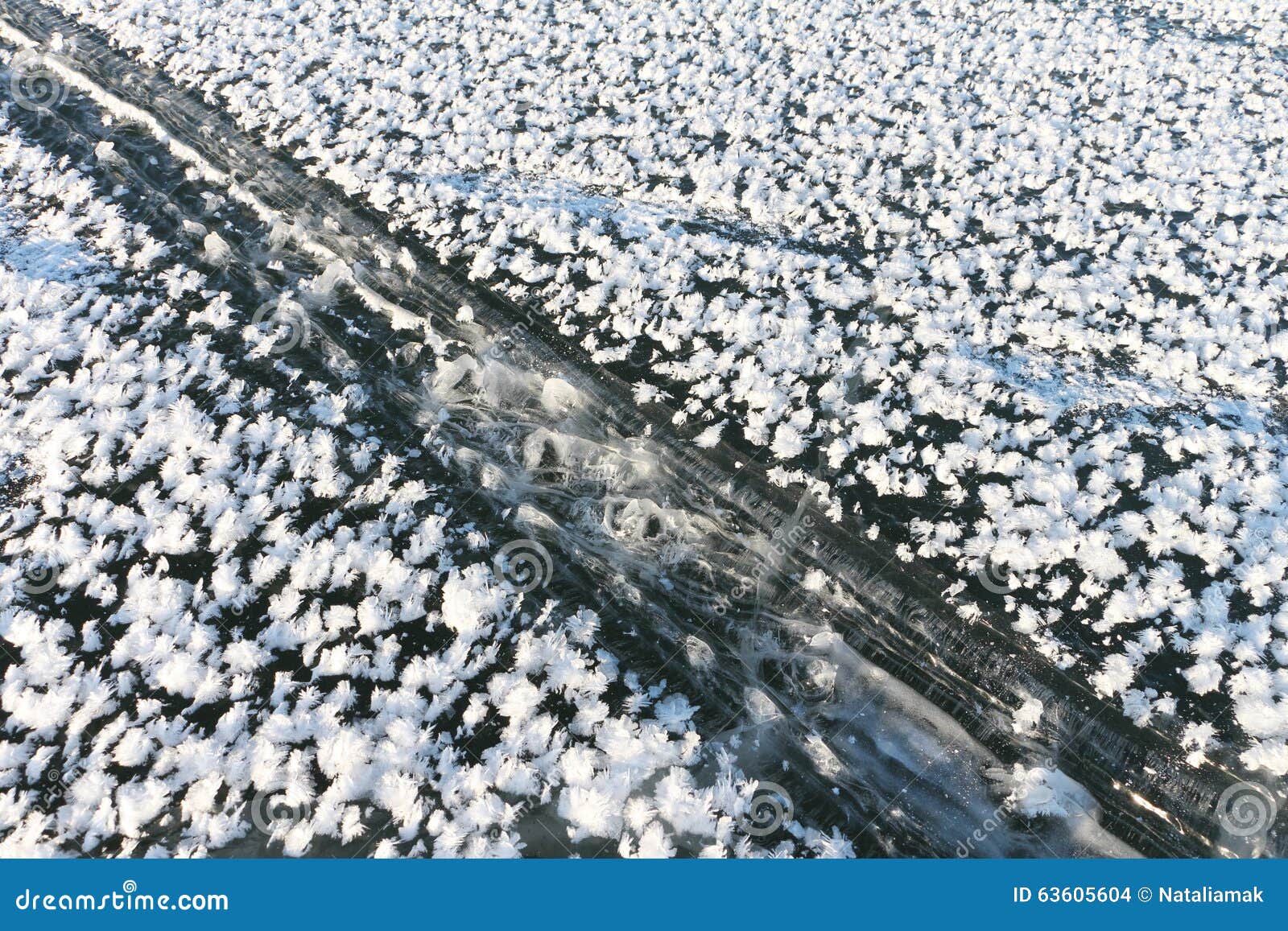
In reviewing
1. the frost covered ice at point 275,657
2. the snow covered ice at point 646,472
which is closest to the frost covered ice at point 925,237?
the snow covered ice at point 646,472

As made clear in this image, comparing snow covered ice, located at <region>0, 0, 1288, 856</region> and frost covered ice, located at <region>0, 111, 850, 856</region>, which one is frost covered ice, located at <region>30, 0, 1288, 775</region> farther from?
frost covered ice, located at <region>0, 111, 850, 856</region>

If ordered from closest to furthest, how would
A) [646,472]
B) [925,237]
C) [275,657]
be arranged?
[275,657]
[646,472]
[925,237]

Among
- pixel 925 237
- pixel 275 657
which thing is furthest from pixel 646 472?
pixel 925 237

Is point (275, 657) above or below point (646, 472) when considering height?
below

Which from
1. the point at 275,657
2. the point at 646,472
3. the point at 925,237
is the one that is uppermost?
the point at 925,237

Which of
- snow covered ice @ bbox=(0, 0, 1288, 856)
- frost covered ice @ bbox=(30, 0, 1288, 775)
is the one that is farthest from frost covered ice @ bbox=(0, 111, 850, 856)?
frost covered ice @ bbox=(30, 0, 1288, 775)

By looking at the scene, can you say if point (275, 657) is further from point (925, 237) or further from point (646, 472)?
point (925, 237)

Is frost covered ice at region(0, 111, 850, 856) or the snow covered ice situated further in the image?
the snow covered ice

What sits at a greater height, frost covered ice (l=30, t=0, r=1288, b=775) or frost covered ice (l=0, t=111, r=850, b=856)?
frost covered ice (l=30, t=0, r=1288, b=775)
